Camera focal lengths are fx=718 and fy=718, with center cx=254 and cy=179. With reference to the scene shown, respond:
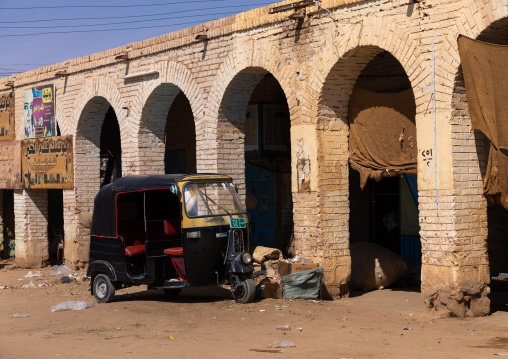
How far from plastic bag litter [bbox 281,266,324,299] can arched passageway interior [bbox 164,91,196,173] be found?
7.22 m

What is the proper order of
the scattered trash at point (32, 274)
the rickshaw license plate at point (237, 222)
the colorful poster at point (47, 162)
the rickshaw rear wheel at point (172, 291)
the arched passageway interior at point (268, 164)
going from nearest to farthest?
the rickshaw license plate at point (237, 222)
the rickshaw rear wheel at point (172, 291)
the arched passageway interior at point (268, 164)
the scattered trash at point (32, 274)
the colorful poster at point (47, 162)

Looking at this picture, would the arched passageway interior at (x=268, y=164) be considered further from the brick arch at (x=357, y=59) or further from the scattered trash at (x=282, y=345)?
the scattered trash at (x=282, y=345)

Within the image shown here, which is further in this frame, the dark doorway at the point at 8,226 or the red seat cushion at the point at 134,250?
the dark doorway at the point at 8,226

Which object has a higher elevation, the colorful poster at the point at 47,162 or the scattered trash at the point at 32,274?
the colorful poster at the point at 47,162

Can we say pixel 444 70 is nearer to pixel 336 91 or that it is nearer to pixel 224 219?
pixel 336 91

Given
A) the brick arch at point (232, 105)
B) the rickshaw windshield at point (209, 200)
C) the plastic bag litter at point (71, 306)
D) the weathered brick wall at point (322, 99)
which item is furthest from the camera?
the brick arch at point (232, 105)

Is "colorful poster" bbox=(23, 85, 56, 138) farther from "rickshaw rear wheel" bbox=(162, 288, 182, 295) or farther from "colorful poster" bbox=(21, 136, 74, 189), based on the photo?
"rickshaw rear wheel" bbox=(162, 288, 182, 295)

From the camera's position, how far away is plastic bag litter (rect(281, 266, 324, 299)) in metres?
10.8

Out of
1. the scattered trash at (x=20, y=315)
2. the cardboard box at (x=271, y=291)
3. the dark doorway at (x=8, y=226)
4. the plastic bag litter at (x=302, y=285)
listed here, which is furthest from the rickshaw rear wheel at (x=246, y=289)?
the dark doorway at (x=8, y=226)

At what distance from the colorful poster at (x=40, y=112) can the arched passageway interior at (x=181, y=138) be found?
114 inches

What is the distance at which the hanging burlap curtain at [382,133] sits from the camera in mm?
10656

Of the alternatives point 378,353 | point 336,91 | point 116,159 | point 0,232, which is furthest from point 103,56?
point 378,353

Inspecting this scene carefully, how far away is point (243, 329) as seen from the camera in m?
8.70

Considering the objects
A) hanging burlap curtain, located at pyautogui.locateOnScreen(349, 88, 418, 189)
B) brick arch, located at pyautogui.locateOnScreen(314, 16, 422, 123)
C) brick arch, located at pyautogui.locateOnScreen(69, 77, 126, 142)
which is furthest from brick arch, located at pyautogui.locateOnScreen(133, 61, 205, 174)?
hanging burlap curtain, located at pyautogui.locateOnScreen(349, 88, 418, 189)
